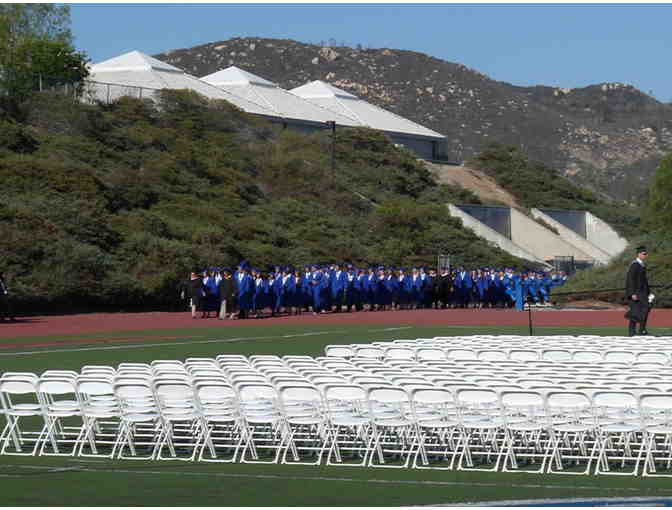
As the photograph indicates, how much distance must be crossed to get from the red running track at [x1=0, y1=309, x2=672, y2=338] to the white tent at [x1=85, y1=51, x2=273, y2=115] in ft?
130

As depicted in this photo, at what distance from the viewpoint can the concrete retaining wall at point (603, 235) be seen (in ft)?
248

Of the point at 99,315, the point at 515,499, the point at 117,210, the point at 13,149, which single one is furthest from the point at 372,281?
the point at 515,499

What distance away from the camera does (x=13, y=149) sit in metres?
57.6

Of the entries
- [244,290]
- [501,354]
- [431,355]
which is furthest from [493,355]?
[244,290]

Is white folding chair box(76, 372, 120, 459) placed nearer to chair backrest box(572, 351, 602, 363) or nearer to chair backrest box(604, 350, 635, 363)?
chair backrest box(572, 351, 602, 363)

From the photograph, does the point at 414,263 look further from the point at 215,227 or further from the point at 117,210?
the point at 117,210

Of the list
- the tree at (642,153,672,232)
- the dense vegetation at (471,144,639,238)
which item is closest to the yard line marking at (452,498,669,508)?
the tree at (642,153,672,232)

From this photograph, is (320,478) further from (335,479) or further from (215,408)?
(215,408)

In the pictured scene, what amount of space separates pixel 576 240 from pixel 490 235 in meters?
6.07

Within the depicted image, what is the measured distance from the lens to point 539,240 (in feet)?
232

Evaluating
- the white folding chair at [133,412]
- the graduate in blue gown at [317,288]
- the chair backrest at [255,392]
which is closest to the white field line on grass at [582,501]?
the chair backrest at [255,392]

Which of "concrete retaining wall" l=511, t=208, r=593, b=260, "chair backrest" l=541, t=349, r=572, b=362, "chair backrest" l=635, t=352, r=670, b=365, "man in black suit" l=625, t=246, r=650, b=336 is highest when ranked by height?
"concrete retaining wall" l=511, t=208, r=593, b=260

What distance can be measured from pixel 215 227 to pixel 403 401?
43263mm

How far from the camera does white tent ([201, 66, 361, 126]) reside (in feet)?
279
